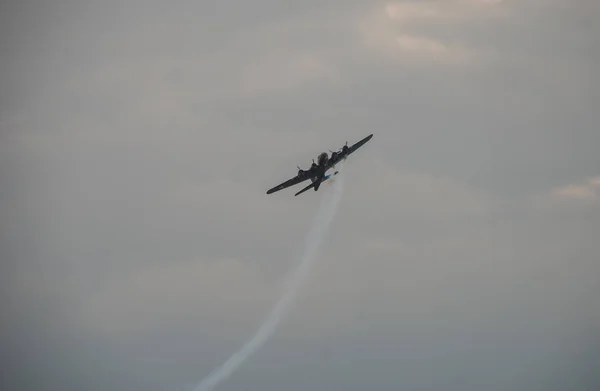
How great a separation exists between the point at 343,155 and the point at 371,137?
9733mm

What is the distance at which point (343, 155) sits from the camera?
563 ft

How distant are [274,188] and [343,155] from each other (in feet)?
46.5

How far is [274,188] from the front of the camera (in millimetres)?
177625

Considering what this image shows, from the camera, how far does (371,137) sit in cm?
17912

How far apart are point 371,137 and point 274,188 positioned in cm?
1906

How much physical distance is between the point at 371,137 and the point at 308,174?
14980 mm

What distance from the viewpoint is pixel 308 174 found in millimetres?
171375
